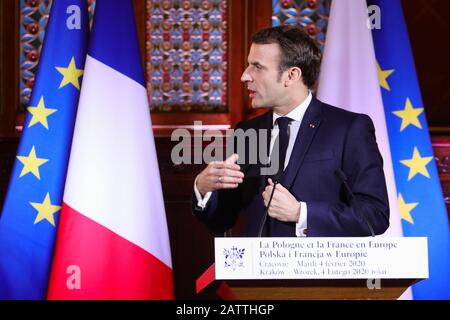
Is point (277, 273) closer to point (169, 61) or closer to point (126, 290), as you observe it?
point (126, 290)

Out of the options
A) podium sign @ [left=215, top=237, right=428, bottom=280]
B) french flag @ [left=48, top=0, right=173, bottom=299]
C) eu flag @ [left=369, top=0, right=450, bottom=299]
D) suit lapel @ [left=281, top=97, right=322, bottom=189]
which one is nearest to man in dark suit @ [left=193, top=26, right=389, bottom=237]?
suit lapel @ [left=281, top=97, right=322, bottom=189]

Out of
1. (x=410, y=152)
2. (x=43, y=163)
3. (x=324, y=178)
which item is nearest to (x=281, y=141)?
(x=324, y=178)

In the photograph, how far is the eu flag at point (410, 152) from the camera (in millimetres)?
2949

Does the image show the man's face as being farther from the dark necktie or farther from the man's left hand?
the man's left hand

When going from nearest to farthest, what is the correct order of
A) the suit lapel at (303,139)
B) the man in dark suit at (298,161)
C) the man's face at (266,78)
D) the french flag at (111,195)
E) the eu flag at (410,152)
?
the man in dark suit at (298,161) → the suit lapel at (303,139) → the man's face at (266,78) → the french flag at (111,195) → the eu flag at (410,152)

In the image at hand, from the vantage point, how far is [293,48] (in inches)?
94.3

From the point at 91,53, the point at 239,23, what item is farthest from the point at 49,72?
the point at 239,23

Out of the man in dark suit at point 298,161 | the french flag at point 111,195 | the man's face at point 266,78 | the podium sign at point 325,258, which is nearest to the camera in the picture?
the podium sign at point 325,258

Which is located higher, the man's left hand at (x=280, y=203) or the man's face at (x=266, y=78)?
the man's face at (x=266, y=78)

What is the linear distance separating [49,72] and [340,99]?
4.35 feet

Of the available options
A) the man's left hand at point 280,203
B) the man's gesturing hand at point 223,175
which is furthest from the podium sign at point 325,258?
the man's gesturing hand at point 223,175

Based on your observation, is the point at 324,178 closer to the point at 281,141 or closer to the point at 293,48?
the point at 281,141

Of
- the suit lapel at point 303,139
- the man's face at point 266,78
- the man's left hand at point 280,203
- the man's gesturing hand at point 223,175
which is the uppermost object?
the man's face at point 266,78

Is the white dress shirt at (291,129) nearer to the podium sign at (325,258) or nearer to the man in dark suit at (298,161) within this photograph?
the man in dark suit at (298,161)
